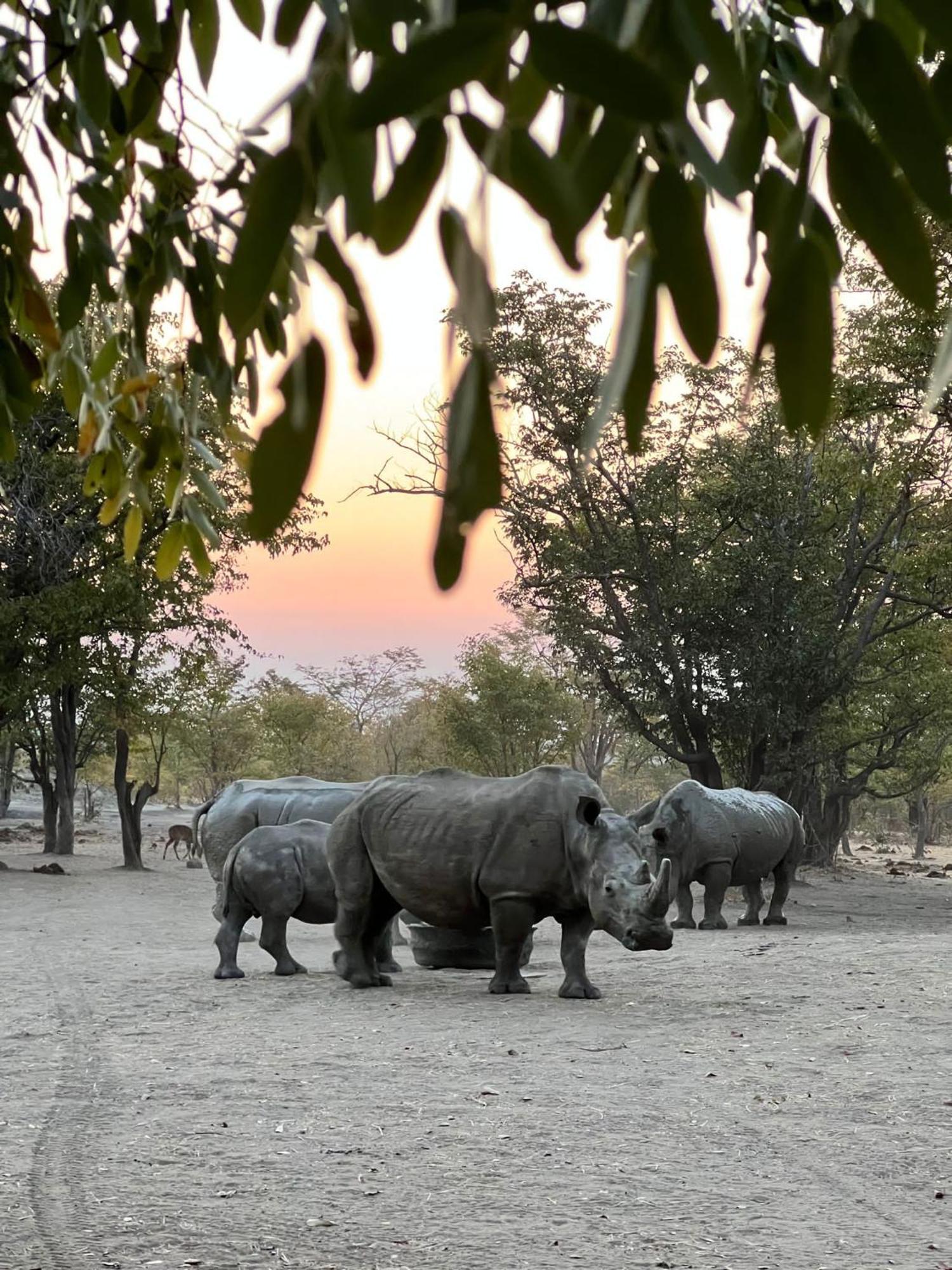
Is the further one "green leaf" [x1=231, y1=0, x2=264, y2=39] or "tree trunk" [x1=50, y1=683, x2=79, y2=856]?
"tree trunk" [x1=50, y1=683, x2=79, y2=856]

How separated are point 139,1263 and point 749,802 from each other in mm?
13397

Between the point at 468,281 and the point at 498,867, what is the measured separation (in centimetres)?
891

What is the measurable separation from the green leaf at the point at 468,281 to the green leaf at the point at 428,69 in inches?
4.8

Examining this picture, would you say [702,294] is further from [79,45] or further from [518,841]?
[518,841]

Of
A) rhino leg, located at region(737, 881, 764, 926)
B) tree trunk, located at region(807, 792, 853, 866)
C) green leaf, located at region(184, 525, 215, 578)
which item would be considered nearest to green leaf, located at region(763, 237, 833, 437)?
green leaf, located at region(184, 525, 215, 578)

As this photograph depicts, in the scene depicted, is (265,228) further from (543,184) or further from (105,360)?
(105,360)

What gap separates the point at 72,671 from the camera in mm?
26484

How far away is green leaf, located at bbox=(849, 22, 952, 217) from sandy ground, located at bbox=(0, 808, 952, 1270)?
390cm

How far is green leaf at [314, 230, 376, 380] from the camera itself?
129cm

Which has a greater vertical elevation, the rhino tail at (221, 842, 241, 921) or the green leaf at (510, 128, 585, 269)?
the green leaf at (510, 128, 585, 269)

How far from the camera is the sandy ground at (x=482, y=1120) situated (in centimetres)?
450

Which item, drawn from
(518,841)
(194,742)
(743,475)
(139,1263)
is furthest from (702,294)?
(194,742)

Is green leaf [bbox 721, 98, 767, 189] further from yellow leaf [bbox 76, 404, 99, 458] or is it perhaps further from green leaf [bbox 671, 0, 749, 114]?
yellow leaf [bbox 76, 404, 99, 458]

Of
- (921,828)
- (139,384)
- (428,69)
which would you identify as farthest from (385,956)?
(921,828)
